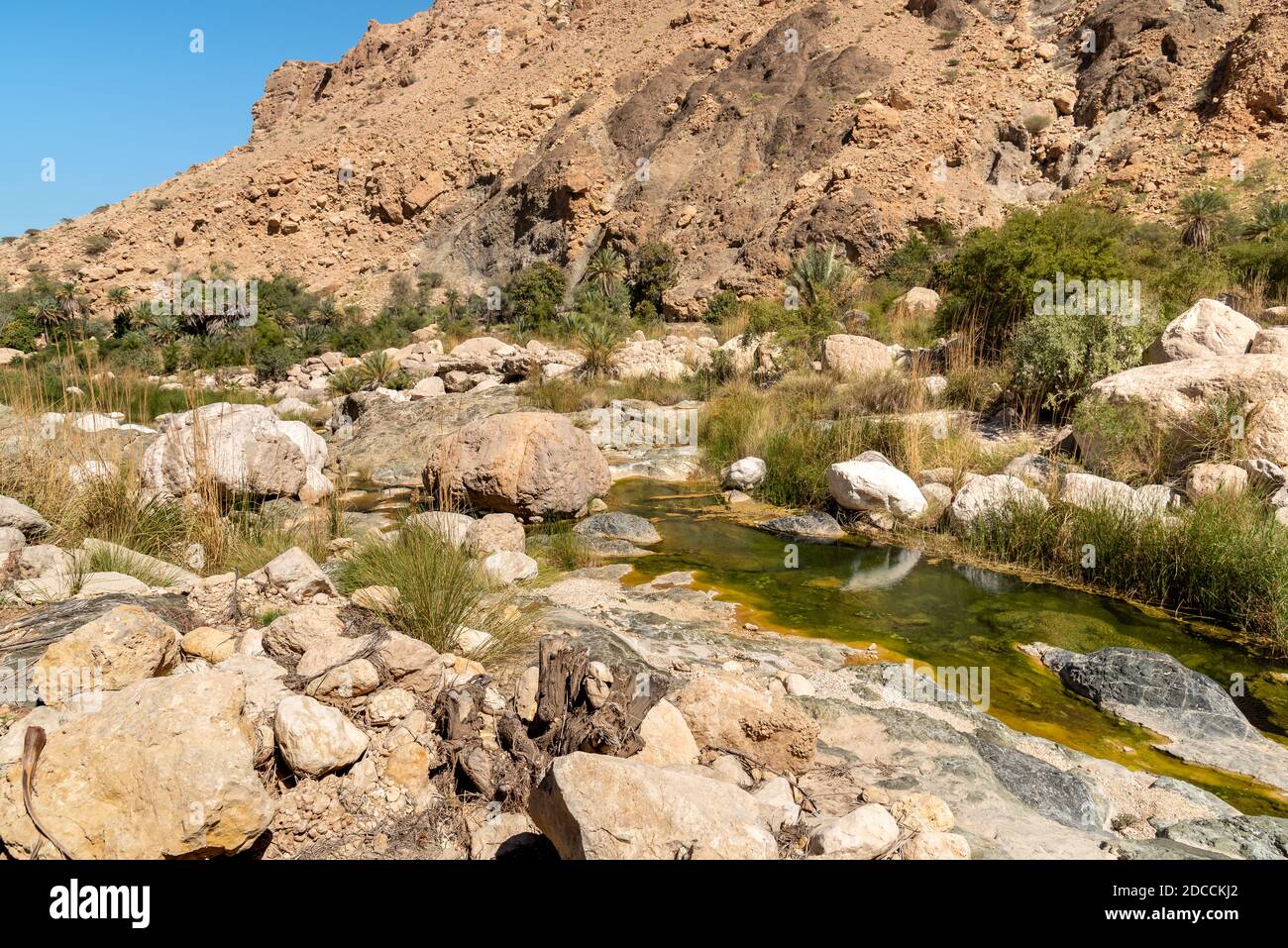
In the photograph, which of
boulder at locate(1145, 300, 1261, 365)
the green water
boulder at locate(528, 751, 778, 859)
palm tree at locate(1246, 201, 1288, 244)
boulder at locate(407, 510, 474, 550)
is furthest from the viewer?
palm tree at locate(1246, 201, 1288, 244)

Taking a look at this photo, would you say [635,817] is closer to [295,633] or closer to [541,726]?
[541,726]

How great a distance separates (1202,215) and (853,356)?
11954 mm

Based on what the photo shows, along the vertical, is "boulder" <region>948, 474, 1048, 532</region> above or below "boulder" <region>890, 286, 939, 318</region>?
A: below

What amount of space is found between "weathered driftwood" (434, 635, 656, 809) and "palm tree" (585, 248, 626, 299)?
24.2 metres

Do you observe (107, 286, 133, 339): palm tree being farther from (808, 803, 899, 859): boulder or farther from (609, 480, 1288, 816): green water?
(808, 803, 899, 859): boulder

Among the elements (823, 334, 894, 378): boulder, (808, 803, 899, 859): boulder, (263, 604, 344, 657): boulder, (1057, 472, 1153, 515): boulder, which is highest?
(823, 334, 894, 378): boulder

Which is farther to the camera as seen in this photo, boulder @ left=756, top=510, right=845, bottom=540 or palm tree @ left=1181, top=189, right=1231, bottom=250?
palm tree @ left=1181, top=189, right=1231, bottom=250

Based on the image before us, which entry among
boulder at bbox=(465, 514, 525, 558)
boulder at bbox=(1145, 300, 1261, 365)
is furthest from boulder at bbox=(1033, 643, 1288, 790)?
boulder at bbox=(1145, 300, 1261, 365)

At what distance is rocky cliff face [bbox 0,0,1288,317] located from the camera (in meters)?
23.5

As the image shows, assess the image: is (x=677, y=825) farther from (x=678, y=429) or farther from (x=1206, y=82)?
(x=1206, y=82)

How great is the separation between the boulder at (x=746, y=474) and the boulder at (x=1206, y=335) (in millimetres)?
4971

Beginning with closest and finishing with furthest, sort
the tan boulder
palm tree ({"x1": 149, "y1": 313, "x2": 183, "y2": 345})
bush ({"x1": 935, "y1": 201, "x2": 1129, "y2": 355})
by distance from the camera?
the tan boulder < bush ({"x1": 935, "y1": 201, "x2": 1129, "y2": 355}) < palm tree ({"x1": 149, "y1": 313, "x2": 183, "y2": 345})

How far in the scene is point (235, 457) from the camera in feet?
22.5

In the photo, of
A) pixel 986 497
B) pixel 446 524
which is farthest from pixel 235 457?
pixel 986 497
